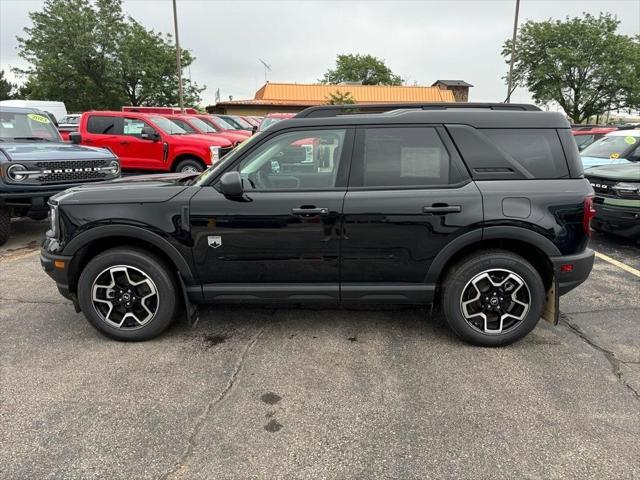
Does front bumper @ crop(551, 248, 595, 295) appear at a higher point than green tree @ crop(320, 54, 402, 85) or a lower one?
lower

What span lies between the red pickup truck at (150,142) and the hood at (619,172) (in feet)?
24.1

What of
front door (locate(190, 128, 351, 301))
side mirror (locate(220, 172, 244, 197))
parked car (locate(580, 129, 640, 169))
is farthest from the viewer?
parked car (locate(580, 129, 640, 169))

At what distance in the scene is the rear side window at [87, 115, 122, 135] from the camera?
36.9ft

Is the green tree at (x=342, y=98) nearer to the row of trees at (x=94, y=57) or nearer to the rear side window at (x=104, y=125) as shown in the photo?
the row of trees at (x=94, y=57)

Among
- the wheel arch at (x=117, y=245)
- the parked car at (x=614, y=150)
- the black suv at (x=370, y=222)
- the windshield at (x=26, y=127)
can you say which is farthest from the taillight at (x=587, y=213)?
the windshield at (x=26, y=127)

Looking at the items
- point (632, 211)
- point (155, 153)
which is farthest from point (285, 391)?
point (155, 153)

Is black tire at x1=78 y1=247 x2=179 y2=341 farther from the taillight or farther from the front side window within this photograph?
the taillight

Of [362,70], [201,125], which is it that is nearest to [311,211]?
[201,125]

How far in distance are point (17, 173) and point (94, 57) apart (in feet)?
98.5

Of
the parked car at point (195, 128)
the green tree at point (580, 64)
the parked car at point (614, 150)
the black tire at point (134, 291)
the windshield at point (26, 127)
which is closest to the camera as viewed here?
the black tire at point (134, 291)

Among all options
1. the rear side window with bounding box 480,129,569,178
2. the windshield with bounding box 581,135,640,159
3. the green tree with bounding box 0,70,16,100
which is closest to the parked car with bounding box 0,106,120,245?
the rear side window with bounding box 480,129,569,178

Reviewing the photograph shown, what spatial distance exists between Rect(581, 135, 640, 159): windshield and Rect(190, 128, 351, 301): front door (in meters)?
7.69

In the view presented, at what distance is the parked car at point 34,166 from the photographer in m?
6.29

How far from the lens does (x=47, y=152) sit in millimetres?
6824
